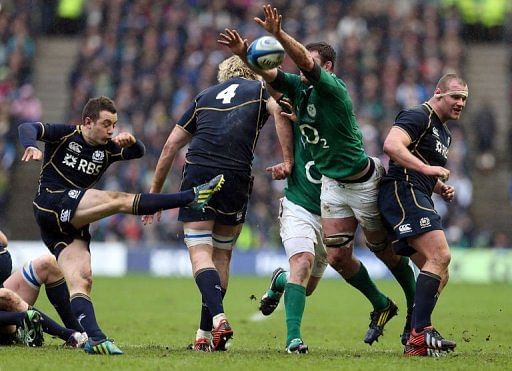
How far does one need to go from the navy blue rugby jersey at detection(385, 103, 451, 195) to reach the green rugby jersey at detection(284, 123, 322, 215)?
70 centimetres

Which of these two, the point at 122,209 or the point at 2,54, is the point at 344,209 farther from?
the point at 2,54

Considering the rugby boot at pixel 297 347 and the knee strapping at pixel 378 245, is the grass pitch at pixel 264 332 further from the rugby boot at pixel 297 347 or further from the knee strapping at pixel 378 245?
the knee strapping at pixel 378 245

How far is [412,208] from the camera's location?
965 centimetres

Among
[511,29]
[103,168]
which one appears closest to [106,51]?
[511,29]

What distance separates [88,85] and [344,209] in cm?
1789

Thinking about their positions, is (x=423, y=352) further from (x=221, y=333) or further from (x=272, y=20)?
(x=272, y=20)

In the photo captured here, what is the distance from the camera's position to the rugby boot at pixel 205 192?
962 centimetres

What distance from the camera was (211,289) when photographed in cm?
975

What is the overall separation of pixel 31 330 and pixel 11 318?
23 centimetres

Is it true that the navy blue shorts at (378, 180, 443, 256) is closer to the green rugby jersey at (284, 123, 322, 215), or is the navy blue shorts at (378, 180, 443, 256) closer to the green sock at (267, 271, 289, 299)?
the green rugby jersey at (284, 123, 322, 215)

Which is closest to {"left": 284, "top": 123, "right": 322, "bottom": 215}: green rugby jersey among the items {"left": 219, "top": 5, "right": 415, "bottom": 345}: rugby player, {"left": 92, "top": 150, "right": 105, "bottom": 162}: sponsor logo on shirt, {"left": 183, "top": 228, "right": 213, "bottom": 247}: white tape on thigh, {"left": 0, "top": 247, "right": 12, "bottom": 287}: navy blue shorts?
{"left": 219, "top": 5, "right": 415, "bottom": 345}: rugby player

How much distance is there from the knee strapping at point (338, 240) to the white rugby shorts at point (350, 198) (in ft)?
0.59

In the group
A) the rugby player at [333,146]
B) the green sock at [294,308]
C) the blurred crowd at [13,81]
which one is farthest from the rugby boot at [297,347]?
the blurred crowd at [13,81]

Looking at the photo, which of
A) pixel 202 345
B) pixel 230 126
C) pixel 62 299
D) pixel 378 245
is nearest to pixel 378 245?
pixel 378 245
